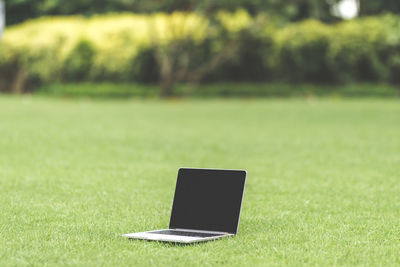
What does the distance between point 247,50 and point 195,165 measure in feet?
55.5

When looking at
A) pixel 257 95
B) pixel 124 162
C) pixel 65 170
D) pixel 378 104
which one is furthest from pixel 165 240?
pixel 257 95

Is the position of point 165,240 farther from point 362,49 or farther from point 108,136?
point 362,49

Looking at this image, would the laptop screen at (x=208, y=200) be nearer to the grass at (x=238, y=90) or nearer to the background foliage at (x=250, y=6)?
the background foliage at (x=250, y=6)

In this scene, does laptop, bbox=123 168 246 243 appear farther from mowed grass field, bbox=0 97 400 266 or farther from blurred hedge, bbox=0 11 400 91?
blurred hedge, bbox=0 11 400 91

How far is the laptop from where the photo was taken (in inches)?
211

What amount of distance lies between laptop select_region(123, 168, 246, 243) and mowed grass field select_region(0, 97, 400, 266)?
188 mm

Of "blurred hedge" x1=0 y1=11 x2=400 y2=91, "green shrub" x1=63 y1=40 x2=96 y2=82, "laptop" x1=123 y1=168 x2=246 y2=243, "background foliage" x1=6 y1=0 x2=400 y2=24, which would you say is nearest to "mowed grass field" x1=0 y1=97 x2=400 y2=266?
"laptop" x1=123 y1=168 x2=246 y2=243

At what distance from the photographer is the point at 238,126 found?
15250 mm

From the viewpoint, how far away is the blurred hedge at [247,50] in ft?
82.9

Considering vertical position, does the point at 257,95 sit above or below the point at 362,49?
below

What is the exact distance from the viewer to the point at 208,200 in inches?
221

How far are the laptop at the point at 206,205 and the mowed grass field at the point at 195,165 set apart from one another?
0.19 meters

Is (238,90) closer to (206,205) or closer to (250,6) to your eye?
(250,6)

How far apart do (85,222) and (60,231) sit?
38cm
